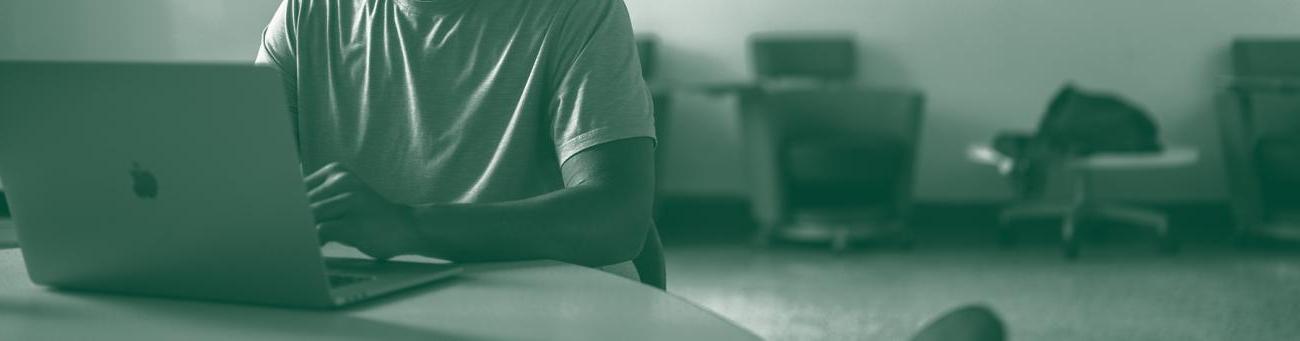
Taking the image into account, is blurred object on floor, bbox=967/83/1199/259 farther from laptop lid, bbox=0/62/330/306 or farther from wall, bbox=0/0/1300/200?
laptop lid, bbox=0/62/330/306

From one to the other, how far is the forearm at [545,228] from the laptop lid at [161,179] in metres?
0.22

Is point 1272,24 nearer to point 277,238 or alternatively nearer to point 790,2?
point 790,2

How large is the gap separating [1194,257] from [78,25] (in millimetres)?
3541

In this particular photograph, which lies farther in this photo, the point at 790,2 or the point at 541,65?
the point at 790,2

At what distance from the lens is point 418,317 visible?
92cm

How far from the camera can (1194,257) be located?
4723mm

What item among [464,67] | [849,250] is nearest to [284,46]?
[464,67]

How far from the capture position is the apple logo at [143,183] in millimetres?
920

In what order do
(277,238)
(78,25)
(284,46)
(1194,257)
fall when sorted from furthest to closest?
1. (1194,257)
2. (78,25)
3. (284,46)
4. (277,238)

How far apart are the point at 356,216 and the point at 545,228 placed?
0.17 m

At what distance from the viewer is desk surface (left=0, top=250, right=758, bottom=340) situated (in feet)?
2.87

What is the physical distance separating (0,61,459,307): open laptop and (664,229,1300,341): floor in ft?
7.75

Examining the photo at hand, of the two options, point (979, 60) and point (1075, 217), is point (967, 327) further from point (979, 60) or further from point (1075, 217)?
point (979, 60)

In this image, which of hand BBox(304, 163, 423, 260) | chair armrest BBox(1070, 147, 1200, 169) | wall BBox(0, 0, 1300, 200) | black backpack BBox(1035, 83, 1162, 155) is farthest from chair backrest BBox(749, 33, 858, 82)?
hand BBox(304, 163, 423, 260)
